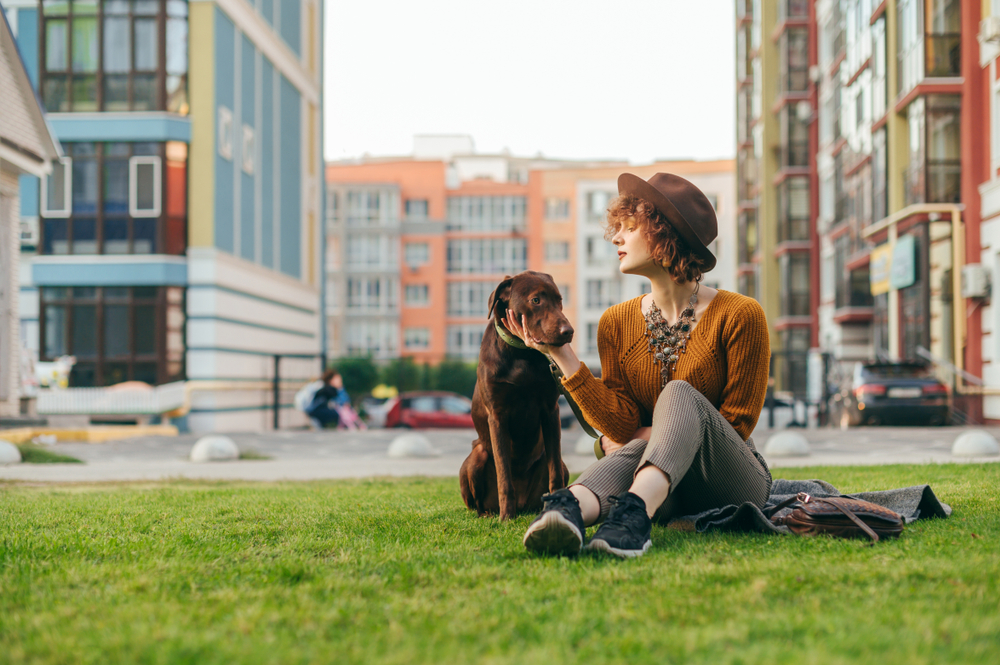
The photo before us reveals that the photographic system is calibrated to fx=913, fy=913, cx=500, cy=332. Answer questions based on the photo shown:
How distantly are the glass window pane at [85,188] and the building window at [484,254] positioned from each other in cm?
4015

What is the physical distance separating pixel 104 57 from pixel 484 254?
40.3 m

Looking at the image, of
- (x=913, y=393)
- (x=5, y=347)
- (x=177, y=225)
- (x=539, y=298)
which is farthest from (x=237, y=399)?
(x=539, y=298)

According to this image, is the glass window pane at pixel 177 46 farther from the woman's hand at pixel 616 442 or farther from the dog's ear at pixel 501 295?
the woman's hand at pixel 616 442

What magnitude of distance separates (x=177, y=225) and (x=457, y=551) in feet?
60.6

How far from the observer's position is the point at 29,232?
773 inches

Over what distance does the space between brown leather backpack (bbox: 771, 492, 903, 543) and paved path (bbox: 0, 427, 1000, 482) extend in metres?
5.30

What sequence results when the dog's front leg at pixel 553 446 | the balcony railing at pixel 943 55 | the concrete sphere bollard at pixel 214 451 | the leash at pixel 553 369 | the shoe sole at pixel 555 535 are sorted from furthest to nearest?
the balcony railing at pixel 943 55 → the concrete sphere bollard at pixel 214 451 → the dog's front leg at pixel 553 446 → the leash at pixel 553 369 → the shoe sole at pixel 555 535

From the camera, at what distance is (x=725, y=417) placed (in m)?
3.61

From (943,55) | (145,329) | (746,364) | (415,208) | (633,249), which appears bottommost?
(746,364)

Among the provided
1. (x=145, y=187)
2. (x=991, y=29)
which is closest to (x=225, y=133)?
(x=145, y=187)

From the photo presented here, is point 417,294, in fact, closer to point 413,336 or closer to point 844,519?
point 413,336

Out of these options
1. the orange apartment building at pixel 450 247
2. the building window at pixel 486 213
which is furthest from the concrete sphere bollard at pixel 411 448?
the building window at pixel 486 213

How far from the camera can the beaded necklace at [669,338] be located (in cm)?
372

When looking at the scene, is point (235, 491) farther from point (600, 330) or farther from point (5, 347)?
point (5, 347)
